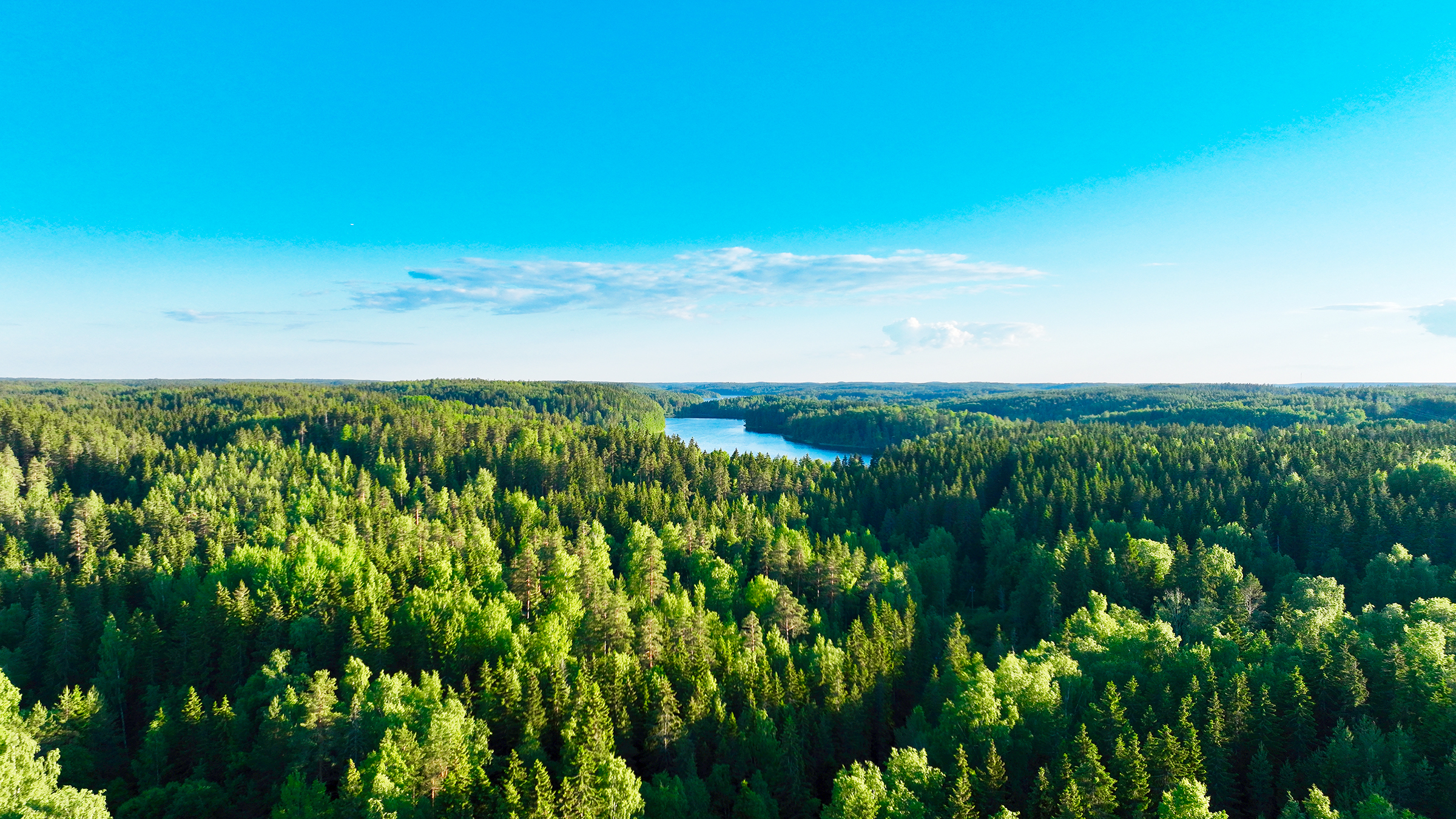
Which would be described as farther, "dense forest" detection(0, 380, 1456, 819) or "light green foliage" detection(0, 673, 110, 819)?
"dense forest" detection(0, 380, 1456, 819)

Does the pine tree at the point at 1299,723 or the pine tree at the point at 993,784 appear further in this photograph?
the pine tree at the point at 1299,723

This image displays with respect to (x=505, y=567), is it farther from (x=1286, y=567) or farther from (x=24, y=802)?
(x=1286, y=567)

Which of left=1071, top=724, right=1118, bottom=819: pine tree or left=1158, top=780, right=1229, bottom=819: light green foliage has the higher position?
left=1158, top=780, right=1229, bottom=819: light green foliage

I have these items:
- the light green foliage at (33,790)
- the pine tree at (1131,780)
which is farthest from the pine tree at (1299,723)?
the light green foliage at (33,790)

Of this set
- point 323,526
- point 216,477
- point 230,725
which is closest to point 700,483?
point 323,526

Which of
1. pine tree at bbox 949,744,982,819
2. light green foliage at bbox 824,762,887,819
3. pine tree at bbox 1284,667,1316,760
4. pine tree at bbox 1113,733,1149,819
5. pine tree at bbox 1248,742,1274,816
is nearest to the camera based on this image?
pine tree at bbox 949,744,982,819

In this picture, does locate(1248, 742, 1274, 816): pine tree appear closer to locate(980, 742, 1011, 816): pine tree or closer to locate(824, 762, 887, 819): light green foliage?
locate(980, 742, 1011, 816): pine tree

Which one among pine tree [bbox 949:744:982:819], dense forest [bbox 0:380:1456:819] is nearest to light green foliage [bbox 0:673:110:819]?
dense forest [bbox 0:380:1456:819]

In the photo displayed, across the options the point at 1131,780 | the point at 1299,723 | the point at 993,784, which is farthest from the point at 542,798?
the point at 1299,723

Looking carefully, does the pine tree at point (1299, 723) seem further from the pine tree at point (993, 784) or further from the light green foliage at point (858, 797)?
the light green foliage at point (858, 797)
